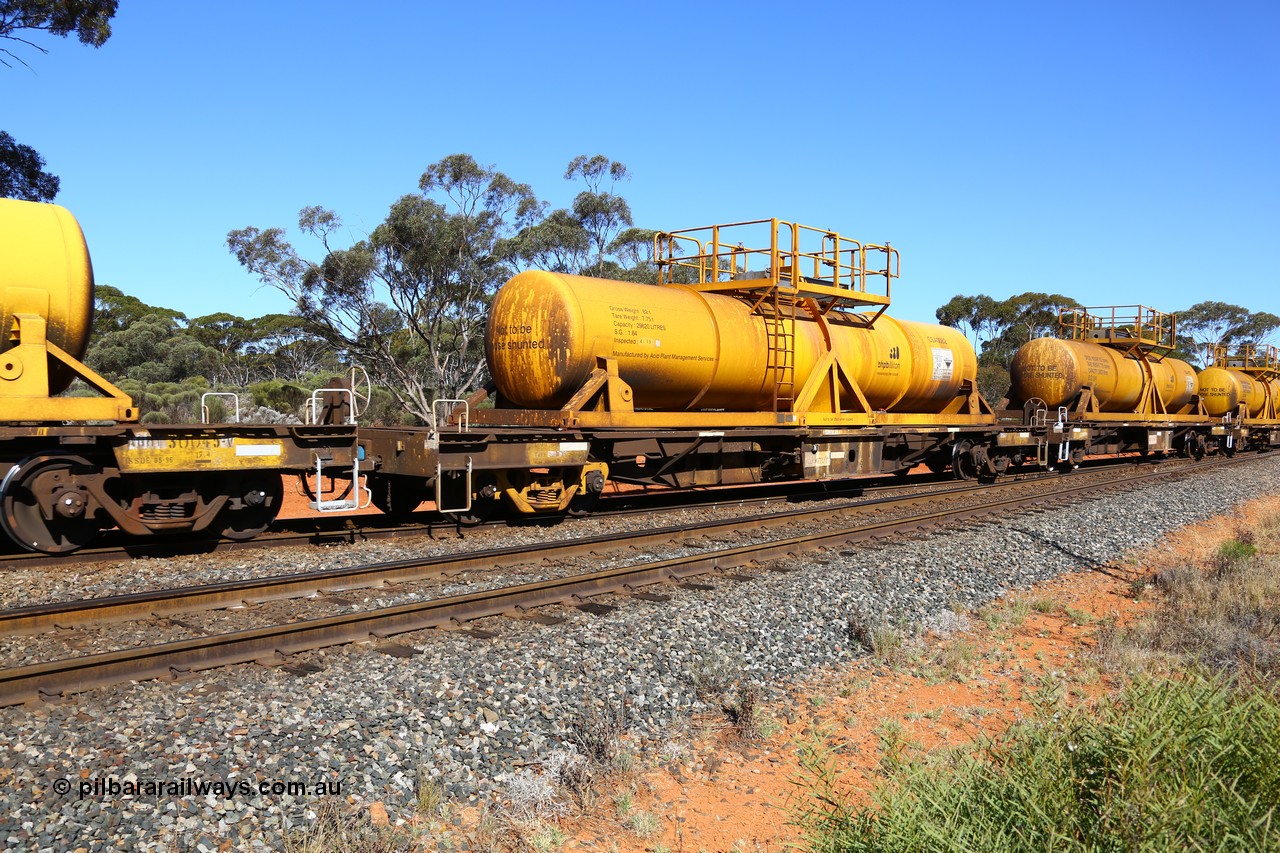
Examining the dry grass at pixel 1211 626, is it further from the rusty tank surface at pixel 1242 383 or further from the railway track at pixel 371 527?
the rusty tank surface at pixel 1242 383

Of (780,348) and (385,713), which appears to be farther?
(780,348)

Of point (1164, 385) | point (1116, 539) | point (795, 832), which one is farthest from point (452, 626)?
point (1164, 385)

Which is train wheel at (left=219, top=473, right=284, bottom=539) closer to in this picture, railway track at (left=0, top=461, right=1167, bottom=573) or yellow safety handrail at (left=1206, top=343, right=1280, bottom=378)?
railway track at (left=0, top=461, right=1167, bottom=573)

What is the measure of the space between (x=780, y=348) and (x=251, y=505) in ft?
27.5

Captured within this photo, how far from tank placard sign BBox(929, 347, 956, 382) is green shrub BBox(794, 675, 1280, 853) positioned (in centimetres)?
1466

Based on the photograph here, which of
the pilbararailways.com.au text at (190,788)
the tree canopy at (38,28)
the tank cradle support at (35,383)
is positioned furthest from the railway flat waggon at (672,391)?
the tree canopy at (38,28)

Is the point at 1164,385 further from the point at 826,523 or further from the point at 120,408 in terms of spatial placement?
the point at 120,408

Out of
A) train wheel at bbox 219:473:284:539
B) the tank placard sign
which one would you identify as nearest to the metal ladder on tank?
the tank placard sign

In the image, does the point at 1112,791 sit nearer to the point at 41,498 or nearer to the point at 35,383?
the point at 41,498

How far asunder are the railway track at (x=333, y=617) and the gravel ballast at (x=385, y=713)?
0.60 ft

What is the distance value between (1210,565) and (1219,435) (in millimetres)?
26391

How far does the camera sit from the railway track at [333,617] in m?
5.26

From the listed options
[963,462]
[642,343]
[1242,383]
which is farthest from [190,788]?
[1242,383]

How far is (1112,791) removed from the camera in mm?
3355
